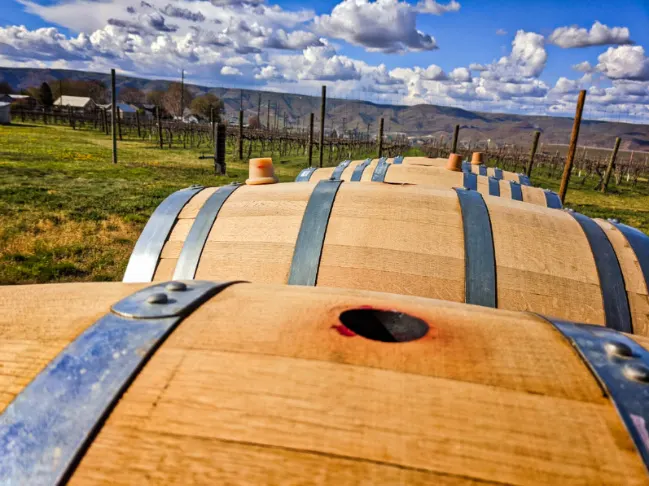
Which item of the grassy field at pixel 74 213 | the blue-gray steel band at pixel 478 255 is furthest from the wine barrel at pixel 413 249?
the grassy field at pixel 74 213

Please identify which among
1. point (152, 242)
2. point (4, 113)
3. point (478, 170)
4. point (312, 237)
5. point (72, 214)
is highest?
point (4, 113)

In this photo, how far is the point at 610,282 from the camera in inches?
84.8

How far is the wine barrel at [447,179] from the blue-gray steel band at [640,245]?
2.41m

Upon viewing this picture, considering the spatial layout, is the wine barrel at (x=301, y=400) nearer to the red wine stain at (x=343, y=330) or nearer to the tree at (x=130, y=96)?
the red wine stain at (x=343, y=330)

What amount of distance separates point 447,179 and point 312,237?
12.1 ft

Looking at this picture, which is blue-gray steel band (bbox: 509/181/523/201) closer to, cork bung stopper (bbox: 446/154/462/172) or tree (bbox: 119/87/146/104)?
cork bung stopper (bbox: 446/154/462/172)

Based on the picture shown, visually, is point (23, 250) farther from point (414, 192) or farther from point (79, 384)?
point (79, 384)

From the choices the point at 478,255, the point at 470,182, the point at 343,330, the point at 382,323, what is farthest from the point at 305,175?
the point at 343,330

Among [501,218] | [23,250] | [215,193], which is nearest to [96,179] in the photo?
[23,250]

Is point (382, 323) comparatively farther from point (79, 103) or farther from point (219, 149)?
point (79, 103)

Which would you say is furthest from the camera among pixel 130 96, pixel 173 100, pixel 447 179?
pixel 130 96

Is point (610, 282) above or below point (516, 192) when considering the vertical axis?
below

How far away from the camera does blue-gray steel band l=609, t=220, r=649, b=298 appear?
2254 mm

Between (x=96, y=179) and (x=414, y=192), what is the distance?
14164 millimetres
